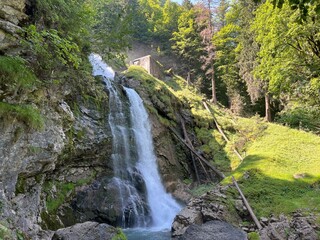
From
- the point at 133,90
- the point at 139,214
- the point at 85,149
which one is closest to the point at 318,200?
the point at 139,214

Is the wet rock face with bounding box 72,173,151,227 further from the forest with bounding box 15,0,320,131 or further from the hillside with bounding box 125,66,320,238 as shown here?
the forest with bounding box 15,0,320,131

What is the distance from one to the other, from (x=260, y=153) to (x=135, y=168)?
6.89m

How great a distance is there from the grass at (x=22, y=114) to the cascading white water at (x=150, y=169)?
20.6 ft

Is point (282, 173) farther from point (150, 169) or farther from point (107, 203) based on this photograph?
point (107, 203)

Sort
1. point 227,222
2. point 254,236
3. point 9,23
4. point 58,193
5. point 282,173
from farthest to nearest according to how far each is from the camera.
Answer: point 282,173, point 58,193, point 227,222, point 9,23, point 254,236

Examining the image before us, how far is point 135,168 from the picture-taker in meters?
13.3

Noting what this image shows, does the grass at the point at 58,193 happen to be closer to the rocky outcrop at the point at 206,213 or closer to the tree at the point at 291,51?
the rocky outcrop at the point at 206,213

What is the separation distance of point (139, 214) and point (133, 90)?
9.23m

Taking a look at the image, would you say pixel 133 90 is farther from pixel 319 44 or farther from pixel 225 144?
pixel 319 44

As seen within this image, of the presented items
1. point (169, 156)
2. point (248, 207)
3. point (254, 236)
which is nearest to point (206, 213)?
point (248, 207)

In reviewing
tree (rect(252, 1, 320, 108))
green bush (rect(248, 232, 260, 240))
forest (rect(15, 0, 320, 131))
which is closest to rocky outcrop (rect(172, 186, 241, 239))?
green bush (rect(248, 232, 260, 240))

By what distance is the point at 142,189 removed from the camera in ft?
40.6

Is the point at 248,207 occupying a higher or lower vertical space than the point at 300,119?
lower

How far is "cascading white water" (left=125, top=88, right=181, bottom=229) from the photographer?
38.4 feet
